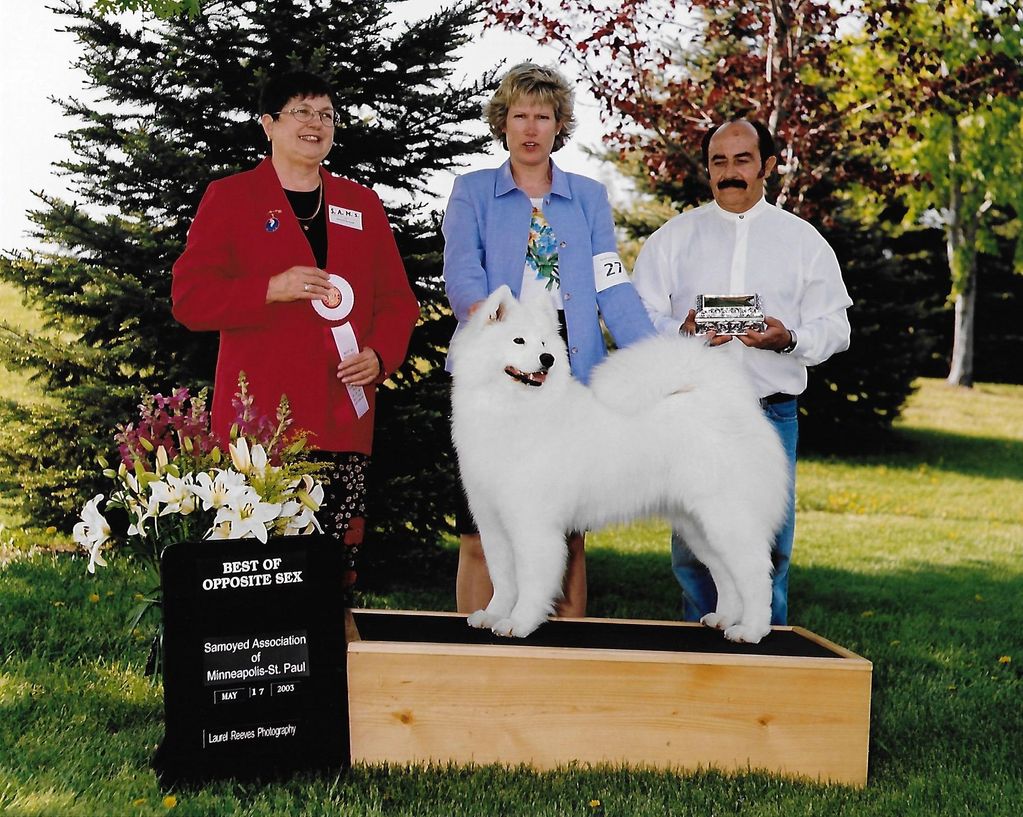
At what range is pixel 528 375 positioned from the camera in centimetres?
277

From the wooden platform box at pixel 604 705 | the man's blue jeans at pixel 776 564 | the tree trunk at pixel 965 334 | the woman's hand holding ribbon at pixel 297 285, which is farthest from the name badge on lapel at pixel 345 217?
the tree trunk at pixel 965 334

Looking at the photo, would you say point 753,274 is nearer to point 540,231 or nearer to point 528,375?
point 540,231

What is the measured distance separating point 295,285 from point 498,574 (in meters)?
1.14

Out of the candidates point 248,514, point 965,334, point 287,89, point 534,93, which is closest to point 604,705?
point 248,514

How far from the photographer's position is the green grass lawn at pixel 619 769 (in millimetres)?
2600

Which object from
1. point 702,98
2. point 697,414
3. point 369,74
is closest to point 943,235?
point 702,98

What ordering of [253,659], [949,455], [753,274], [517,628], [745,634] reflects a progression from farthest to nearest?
[949,455] → [753,274] → [745,634] → [517,628] → [253,659]

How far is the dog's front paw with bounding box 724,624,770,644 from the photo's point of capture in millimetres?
3006

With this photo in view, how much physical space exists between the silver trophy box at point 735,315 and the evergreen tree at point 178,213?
1.92m

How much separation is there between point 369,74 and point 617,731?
148 inches

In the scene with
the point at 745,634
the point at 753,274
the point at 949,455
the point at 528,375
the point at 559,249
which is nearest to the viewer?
the point at 528,375

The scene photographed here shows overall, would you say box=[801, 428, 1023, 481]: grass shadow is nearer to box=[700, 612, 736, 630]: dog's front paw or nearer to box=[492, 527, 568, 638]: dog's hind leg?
box=[700, 612, 736, 630]: dog's front paw

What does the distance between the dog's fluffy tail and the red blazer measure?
2.95 feet

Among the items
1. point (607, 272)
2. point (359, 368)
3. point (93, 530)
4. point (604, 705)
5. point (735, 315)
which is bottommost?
point (604, 705)
